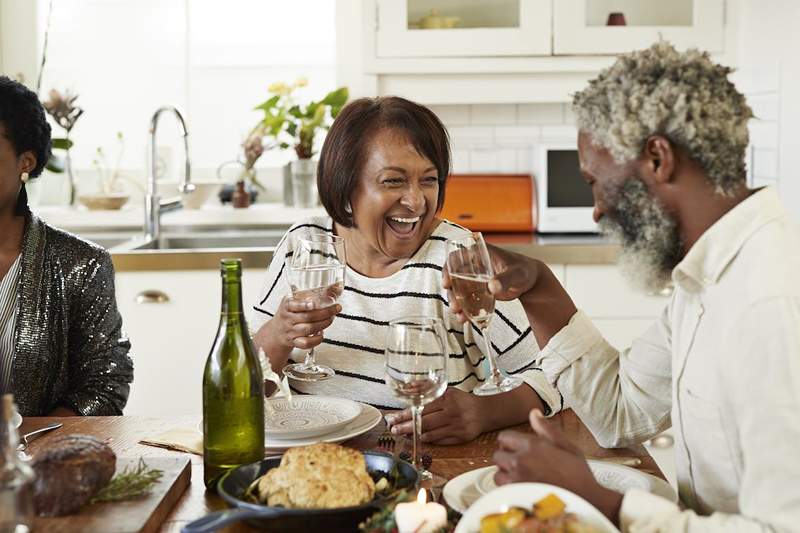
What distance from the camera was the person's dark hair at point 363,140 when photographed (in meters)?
2.16

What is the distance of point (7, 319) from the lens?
2.15m

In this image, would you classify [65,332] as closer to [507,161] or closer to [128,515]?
[128,515]

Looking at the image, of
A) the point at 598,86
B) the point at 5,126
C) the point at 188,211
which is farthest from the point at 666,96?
the point at 188,211

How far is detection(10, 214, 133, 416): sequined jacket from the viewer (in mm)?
2137

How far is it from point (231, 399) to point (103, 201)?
2.72 m

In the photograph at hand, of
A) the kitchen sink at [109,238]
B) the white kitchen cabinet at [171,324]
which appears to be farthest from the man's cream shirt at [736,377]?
the kitchen sink at [109,238]

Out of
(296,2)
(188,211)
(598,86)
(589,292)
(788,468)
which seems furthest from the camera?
(296,2)

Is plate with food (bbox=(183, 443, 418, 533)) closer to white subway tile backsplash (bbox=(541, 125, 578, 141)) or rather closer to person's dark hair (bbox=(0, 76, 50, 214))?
person's dark hair (bbox=(0, 76, 50, 214))

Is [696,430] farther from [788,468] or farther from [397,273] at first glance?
[397,273]

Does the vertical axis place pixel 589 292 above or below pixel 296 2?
below

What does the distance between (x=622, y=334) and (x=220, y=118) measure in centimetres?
198

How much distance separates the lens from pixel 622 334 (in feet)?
11.1

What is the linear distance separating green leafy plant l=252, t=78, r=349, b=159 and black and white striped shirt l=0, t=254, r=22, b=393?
1.77m

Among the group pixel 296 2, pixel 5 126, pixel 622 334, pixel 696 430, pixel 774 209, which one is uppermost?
pixel 296 2
